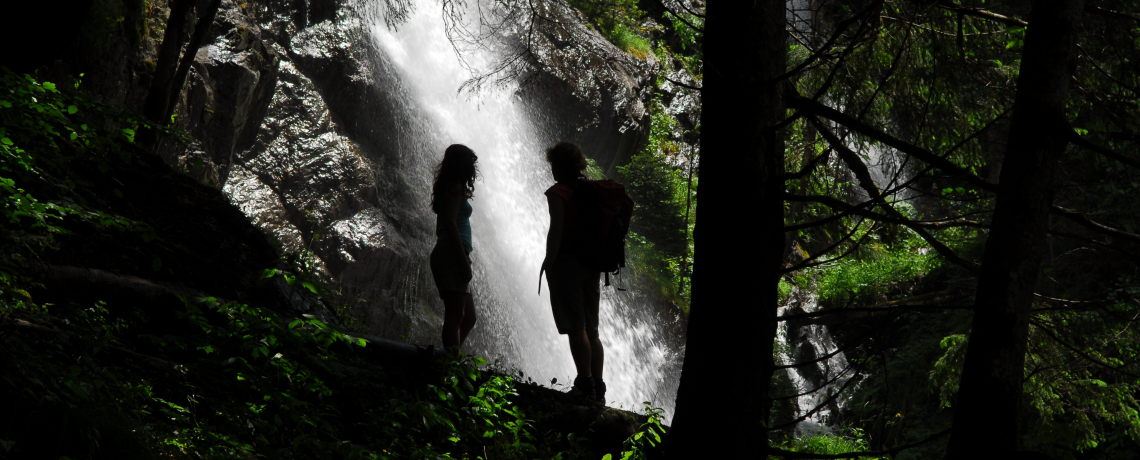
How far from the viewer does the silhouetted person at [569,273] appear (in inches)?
172

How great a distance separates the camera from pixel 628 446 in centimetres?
373

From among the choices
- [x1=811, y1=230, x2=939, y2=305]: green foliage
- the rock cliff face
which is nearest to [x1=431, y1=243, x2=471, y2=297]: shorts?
the rock cliff face

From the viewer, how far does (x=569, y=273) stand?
4441mm

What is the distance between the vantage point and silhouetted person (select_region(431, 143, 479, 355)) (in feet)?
14.4

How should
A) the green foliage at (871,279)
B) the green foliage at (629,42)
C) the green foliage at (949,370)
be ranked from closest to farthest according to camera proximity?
the green foliage at (949,370) → the green foliage at (871,279) → the green foliage at (629,42)

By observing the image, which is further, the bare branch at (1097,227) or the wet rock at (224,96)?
the wet rock at (224,96)

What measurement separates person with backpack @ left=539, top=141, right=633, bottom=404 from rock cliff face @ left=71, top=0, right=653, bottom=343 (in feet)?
16.1

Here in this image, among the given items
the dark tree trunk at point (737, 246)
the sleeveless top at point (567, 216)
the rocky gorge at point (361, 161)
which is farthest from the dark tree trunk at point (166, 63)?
the dark tree trunk at point (737, 246)

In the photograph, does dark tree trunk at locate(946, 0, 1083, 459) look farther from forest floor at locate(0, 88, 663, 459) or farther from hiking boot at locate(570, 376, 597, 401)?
hiking boot at locate(570, 376, 597, 401)

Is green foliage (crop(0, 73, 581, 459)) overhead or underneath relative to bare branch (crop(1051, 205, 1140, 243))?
underneath

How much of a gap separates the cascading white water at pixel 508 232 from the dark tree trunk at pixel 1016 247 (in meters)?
8.70

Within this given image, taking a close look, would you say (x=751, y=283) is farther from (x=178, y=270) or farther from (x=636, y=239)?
(x=636, y=239)

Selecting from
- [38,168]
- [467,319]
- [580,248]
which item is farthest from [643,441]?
[38,168]

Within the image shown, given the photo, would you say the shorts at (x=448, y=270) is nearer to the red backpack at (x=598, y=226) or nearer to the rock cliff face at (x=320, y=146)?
the red backpack at (x=598, y=226)
